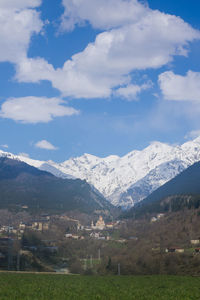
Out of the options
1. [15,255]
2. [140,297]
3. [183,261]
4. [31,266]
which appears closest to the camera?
[140,297]

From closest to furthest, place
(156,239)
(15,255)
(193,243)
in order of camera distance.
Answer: (15,255) < (193,243) < (156,239)

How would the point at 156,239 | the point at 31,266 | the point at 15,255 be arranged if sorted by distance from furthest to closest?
the point at 156,239 → the point at 15,255 → the point at 31,266

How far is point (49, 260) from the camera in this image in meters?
167

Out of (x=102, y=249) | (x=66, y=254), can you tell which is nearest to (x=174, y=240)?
(x=102, y=249)

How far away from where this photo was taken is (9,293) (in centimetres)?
4072

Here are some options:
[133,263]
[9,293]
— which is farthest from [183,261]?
[9,293]

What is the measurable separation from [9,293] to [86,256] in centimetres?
14278

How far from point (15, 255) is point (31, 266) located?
11688 mm

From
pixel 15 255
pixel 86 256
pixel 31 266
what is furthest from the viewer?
pixel 86 256

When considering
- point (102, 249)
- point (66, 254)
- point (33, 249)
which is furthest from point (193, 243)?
point (33, 249)

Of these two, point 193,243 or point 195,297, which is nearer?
point 195,297

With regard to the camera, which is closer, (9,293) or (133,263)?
(9,293)

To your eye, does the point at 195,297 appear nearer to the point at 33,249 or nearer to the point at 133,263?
the point at 133,263

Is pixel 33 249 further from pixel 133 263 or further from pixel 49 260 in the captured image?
pixel 133 263
